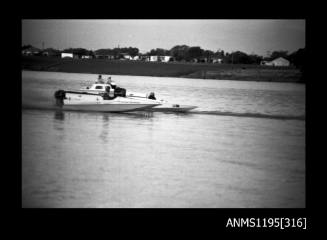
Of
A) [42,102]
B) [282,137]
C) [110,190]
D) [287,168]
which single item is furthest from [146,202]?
[42,102]

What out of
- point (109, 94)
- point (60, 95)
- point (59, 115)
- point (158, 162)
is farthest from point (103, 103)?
point (158, 162)

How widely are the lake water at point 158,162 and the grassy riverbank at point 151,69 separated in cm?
6818

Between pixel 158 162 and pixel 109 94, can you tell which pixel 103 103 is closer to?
pixel 109 94

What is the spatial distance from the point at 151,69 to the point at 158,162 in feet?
293

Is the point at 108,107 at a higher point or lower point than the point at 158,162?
higher

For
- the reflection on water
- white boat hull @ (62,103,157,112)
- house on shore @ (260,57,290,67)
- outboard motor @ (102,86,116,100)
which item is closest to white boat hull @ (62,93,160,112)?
white boat hull @ (62,103,157,112)

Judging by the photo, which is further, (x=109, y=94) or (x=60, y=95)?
(x=60, y=95)

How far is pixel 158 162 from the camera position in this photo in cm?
1755

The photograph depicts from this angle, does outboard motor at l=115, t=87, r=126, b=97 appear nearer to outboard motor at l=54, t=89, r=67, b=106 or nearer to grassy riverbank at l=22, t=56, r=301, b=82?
outboard motor at l=54, t=89, r=67, b=106

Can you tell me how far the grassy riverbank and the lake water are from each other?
2684 inches

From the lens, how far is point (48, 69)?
342 ft
